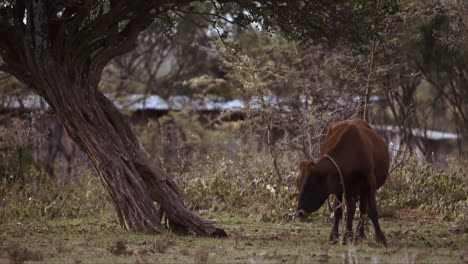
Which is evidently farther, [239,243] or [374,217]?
[239,243]

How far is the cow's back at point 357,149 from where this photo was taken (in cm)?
1046

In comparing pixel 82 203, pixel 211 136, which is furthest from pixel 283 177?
→ pixel 211 136

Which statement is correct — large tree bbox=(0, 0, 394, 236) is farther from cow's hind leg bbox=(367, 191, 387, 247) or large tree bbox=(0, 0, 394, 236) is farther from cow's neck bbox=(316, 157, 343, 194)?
cow's hind leg bbox=(367, 191, 387, 247)

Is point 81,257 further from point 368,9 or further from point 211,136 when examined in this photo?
point 211,136

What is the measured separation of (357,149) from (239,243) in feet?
6.35

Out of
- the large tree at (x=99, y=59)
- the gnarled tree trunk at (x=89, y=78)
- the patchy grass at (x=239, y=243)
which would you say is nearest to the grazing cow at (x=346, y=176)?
the patchy grass at (x=239, y=243)

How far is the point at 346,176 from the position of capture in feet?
34.3

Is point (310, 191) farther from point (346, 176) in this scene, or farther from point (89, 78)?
point (89, 78)

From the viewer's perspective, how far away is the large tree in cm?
1129

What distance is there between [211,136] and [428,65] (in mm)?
7832

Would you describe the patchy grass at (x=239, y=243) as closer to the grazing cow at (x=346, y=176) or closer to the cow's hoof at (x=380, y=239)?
the cow's hoof at (x=380, y=239)

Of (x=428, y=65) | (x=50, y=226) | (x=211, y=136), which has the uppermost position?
(x=428, y=65)

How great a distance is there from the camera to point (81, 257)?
9.09 metres

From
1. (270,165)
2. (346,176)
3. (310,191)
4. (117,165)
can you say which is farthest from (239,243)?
(270,165)
